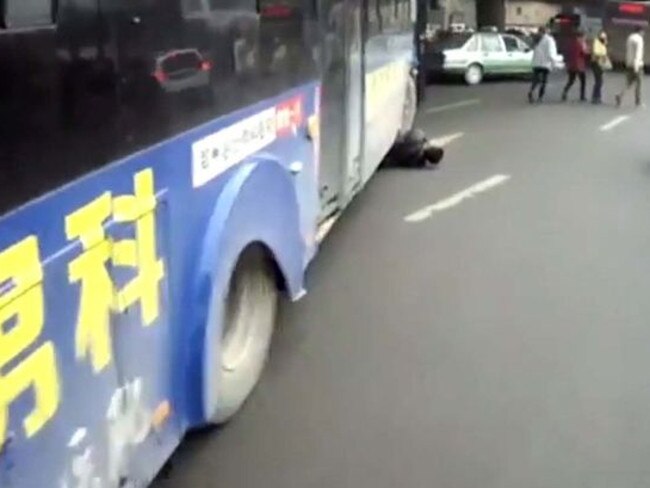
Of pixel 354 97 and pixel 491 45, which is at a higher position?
pixel 354 97

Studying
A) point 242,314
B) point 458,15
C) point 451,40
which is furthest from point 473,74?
point 242,314

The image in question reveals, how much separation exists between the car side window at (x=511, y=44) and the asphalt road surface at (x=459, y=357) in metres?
20.0

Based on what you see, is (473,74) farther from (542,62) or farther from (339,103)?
(339,103)

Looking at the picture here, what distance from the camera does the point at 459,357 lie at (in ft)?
22.2

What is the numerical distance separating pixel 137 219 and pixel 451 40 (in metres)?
28.6

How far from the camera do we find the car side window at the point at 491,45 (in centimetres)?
3125

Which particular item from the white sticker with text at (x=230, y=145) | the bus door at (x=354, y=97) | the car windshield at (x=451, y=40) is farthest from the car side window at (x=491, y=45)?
the white sticker with text at (x=230, y=145)

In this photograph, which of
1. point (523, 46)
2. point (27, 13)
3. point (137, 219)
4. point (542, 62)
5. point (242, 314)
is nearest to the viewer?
point (27, 13)

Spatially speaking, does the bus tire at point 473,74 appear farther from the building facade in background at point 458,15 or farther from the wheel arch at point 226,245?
the wheel arch at point 226,245

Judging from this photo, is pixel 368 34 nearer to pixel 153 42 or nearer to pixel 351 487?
pixel 351 487

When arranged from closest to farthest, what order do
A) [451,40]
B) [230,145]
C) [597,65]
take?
[230,145]
[597,65]
[451,40]

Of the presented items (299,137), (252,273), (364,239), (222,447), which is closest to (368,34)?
(364,239)

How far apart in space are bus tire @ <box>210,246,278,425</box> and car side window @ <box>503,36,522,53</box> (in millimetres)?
26163

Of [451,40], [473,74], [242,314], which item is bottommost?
[473,74]
